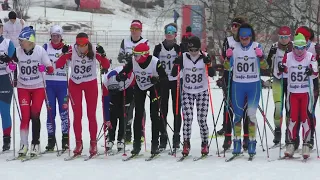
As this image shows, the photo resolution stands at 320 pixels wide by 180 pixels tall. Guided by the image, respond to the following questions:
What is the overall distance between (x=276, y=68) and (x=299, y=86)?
1.03m

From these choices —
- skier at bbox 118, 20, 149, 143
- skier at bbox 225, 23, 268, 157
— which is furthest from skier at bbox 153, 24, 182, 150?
skier at bbox 225, 23, 268, 157

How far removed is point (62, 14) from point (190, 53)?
3202 centimetres

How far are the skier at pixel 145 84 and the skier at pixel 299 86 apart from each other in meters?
1.72

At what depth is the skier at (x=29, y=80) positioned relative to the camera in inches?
327

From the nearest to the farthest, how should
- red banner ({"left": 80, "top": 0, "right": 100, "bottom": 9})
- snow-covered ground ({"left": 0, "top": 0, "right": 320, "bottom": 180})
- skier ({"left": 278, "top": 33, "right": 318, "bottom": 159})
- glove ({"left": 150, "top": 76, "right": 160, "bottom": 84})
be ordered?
1. snow-covered ground ({"left": 0, "top": 0, "right": 320, "bottom": 180})
2. skier ({"left": 278, "top": 33, "right": 318, "bottom": 159})
3. glove ({"left": 150, "top": 76, "right": 160, "bottom": 84})
4. red banner ({"left": 80, "top": 0, "right": 100, "bottom": 9})

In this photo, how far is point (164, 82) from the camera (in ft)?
28.0

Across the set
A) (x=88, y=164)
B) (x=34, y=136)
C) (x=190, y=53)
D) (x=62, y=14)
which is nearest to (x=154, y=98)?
(x=190, y=53)

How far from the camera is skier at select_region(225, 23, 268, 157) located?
801cm

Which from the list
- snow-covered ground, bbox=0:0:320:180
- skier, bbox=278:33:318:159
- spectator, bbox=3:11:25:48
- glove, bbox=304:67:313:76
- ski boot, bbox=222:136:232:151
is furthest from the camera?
spectator, bbox=3:11:25:48

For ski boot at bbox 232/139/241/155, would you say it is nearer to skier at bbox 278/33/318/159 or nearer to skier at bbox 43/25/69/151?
skier at bbox 278/33/318/159

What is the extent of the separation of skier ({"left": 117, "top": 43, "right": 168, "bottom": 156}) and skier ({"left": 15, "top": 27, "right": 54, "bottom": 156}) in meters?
1.14

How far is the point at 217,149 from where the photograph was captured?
339 inches

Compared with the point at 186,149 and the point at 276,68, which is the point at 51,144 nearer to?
the point at 186,149

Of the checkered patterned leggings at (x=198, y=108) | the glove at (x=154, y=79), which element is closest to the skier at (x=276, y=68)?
the checkered patterned leggings at (x=198, y=108)
